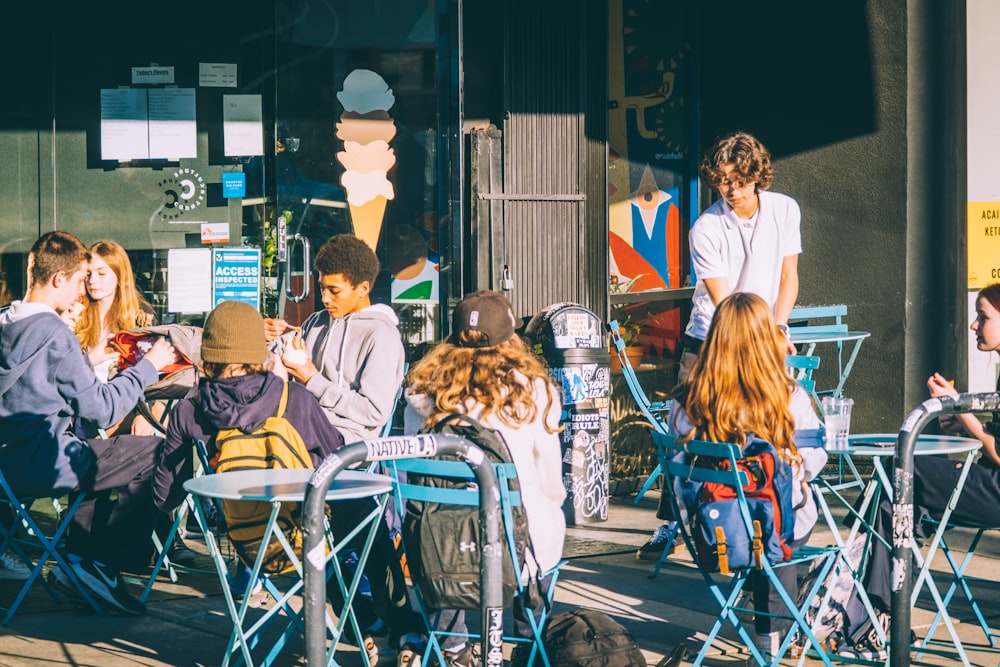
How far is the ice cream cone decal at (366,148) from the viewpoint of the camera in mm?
7578

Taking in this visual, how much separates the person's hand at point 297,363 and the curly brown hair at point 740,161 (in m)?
2.00

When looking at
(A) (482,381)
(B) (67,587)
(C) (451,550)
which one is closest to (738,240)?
(A) (482,381)

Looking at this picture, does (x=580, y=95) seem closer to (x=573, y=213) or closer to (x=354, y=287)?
(x=573, y=213)

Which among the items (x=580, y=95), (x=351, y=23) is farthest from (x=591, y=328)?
(x=351, y=23)

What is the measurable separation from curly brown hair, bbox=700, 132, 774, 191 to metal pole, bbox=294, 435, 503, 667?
2.92 meters

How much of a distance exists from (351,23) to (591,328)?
7.23ft

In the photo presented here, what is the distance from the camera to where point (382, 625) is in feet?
15.9

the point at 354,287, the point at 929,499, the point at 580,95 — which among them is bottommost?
the point at 929,499

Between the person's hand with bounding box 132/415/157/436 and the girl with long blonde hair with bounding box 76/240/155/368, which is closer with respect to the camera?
the person's hand with bounding box 132/415/157/436

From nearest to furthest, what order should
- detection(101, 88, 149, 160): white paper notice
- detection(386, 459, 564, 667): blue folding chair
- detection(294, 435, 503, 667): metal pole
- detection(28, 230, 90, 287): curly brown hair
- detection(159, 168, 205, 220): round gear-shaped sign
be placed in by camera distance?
1. detection(294, 435, 503, 667): metal pole
2. detection(386, 459, 564, 667): blue folding chair
3. detection(28, 230, 90, 287): curly brown hair
4. detection(101, 88, 149, 160): white paper notice
5. detection(159, 168, 205, 220): round gear-shaped sign

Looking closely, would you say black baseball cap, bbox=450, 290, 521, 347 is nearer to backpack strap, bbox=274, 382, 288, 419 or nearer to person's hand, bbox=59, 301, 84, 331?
backpack strap, bbox=274, 382, 288, 419

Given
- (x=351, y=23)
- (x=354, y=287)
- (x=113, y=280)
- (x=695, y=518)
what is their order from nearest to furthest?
(x=695, y=518), (x=354, y=287), (x=113, y=280), (x=351, y=23)

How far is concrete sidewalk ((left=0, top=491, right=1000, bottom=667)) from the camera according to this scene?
488 centimetres

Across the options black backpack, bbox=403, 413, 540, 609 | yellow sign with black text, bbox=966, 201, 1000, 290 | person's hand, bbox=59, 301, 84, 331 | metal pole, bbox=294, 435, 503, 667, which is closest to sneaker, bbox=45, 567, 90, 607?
person's hand, bbox=59, 301, 84, 331
